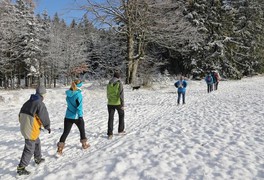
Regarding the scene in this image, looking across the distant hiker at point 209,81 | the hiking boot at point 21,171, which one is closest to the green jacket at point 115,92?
the hiking boot at point 21,171

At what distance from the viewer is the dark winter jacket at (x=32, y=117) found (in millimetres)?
5215

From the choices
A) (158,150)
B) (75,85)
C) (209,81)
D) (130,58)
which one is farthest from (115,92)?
(130,58)

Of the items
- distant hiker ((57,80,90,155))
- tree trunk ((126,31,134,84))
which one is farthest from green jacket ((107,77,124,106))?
tree trunk ((126,31,134,84))

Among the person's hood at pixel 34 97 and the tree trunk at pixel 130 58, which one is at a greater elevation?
the tree trunk at pixel 130 58

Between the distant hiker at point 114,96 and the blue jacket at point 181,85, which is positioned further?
the blue jacket at point 181,85

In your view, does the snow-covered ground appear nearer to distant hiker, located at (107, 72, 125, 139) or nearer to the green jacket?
distant hiker, located at (107, 72, 125, 139)

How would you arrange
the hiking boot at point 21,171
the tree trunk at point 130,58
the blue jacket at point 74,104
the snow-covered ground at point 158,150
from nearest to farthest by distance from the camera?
the snow-covered ground at point 158,150, the hiking boot at point 21,171, the blue jacket at point 74,104, the tree trunk at point 130,58

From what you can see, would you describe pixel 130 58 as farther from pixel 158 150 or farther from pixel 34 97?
pixel 34 97

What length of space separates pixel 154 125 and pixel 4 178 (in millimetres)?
5331

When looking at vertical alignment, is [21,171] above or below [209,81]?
below

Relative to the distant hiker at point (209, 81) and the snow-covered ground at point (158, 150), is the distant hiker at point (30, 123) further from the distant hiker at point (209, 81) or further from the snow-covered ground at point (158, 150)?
the distant hiker at point (209, 81)

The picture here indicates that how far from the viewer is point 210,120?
379 inches

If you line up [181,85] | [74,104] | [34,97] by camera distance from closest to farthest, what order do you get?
[34,97] → [74,104] → [181,85]

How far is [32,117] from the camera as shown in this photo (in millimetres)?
5223
